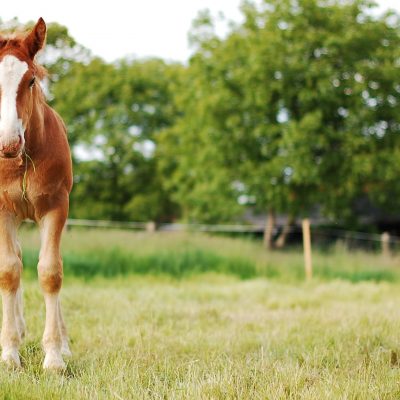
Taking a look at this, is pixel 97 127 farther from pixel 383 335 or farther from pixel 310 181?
pixel 383 335

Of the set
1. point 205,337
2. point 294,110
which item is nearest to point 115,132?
point 294,110

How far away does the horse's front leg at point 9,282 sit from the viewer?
4.23m

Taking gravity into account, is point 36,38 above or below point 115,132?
below

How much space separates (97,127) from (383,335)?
1164 inches

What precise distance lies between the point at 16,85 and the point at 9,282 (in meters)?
1.47

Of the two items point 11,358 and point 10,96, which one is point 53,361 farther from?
point 10,96

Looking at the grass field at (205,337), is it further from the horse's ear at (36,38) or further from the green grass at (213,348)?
the horse's ear at (36,38)

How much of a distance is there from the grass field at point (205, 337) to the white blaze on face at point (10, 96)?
4.83 ft

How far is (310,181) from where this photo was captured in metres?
21.6

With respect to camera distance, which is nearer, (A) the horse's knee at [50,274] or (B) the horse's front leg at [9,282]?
(B) the horse's front leg at [9,282]

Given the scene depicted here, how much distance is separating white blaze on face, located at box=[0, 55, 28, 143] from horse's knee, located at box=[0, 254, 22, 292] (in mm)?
1101

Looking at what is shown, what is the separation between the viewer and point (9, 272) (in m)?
4.35

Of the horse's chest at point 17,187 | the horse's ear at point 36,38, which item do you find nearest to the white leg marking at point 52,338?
the horse's chest at point 17,187

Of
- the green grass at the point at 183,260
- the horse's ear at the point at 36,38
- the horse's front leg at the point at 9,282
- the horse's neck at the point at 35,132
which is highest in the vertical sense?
the horse's ear at the point at 36,38
